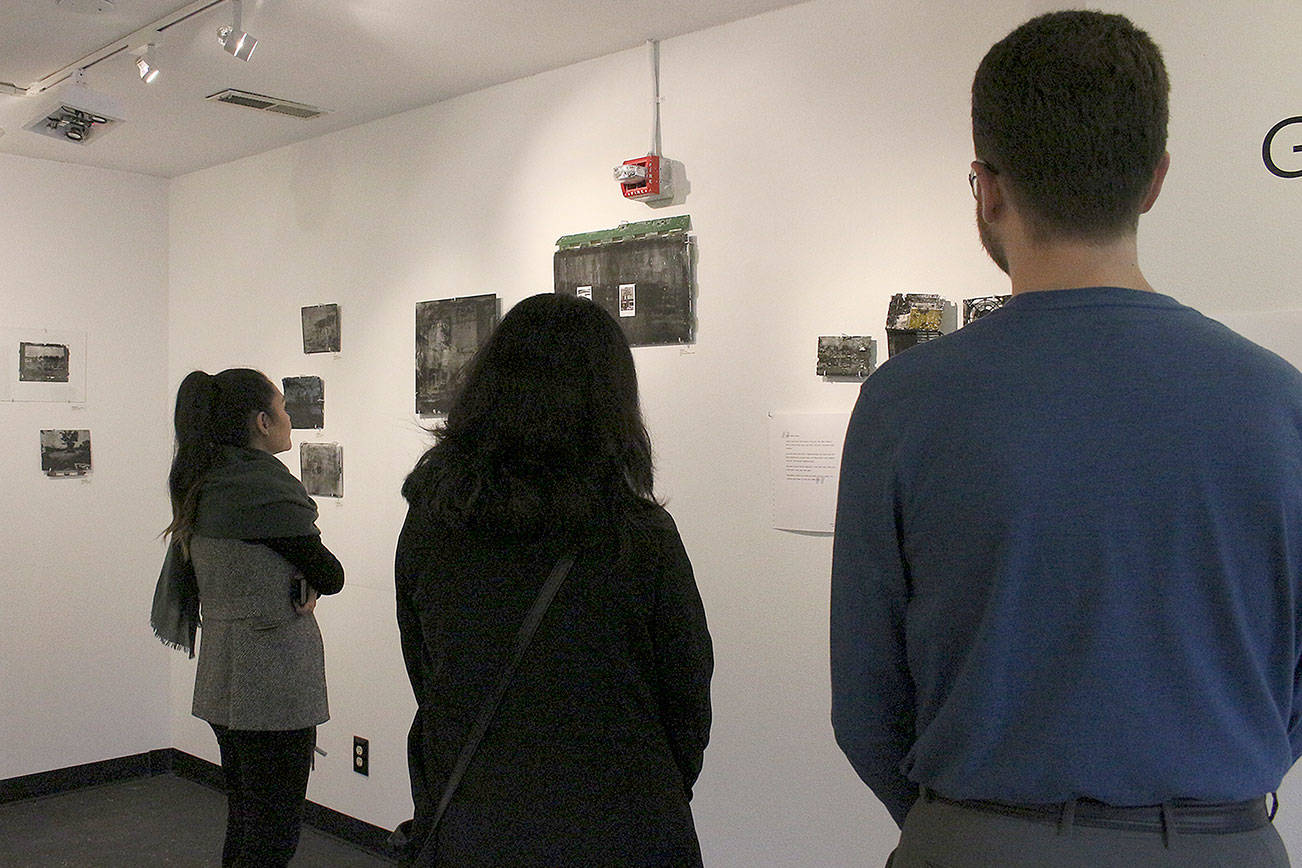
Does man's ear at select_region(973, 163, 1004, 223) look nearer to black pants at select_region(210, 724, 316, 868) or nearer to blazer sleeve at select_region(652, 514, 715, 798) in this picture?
blazer sleeve at select_region(652, 514, 715, 798)

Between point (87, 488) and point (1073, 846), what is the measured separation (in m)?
4.60

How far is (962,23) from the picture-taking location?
246cm

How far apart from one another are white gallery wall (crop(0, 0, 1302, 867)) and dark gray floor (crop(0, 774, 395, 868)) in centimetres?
18

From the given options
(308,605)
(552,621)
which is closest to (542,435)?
(552,621)

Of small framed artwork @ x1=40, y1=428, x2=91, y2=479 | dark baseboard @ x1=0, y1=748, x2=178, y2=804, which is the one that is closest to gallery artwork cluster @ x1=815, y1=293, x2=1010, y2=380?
small framed artwork @ x1=40, y1=428, x2=91, y2=479

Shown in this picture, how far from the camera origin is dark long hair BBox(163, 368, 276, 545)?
8.66 feet

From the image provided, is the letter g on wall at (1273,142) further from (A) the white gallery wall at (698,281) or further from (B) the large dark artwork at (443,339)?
(B) the large dark artwork at (443,339)

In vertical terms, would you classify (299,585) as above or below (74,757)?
above

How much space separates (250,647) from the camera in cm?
265

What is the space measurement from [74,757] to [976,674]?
4658 millimetres

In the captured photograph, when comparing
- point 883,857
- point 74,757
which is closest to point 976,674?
point 883,857

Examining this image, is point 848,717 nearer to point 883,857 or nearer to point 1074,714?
point 1074,714

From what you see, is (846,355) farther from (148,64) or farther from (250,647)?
(148,64)

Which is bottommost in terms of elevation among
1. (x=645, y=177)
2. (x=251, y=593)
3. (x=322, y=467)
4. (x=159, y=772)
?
(x=159, y=772)
